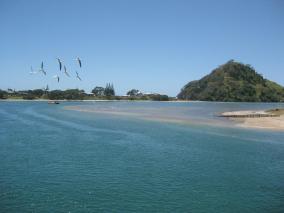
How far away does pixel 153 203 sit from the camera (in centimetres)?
2577

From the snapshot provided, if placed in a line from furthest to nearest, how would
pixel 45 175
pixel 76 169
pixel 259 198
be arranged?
pixel 76 169, pixel 45 175, pixel 259 198

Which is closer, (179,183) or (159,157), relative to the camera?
(179,183)

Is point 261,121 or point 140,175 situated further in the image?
point 261,121

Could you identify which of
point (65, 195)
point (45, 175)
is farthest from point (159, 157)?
point (65, 195)

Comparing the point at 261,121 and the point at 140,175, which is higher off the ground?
the point at 261,121

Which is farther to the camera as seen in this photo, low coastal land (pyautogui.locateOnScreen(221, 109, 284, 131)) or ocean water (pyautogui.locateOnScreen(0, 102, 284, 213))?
low coastal land (pyautogui.locateOnScreen(221, 109, 284, 131))

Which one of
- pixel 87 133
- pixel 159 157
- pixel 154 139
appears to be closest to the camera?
pixel 159 157

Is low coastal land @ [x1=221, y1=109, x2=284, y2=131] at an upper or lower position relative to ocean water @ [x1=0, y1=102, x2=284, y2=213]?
upper

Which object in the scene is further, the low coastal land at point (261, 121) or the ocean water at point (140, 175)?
the low coastal land at point (261, 121)

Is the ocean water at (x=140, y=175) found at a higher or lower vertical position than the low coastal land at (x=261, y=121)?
lower

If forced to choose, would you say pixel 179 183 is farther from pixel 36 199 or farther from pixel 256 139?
pixel 256 139

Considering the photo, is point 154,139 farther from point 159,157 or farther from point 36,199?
point 36,199

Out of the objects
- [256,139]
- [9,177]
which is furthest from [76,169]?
[256,139]

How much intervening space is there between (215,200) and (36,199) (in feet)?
44.1
